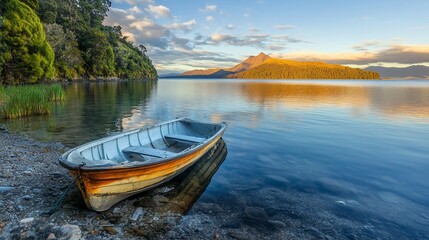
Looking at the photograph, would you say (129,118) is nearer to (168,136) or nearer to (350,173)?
(168,136)

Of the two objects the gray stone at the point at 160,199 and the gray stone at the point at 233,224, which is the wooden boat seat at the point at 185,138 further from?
the gray stone at the point at 233,224

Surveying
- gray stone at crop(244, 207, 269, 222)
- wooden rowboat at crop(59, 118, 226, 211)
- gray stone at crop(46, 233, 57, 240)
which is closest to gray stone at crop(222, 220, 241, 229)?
gray stone at crop(244, 207, 269, 222)

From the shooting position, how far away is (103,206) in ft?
21.3

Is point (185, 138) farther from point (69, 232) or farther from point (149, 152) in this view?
point (69, 232)

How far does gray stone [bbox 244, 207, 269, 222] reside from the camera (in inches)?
272

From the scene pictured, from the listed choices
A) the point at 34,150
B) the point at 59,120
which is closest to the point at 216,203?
the point at 34,150

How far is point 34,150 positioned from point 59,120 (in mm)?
8285

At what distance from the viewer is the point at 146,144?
10812 millimetres

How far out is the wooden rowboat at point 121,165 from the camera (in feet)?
19.9

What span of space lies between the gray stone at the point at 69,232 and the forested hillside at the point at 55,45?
35.2 m

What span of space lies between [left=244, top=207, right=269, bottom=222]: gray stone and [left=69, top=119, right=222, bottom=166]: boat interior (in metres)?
2.59

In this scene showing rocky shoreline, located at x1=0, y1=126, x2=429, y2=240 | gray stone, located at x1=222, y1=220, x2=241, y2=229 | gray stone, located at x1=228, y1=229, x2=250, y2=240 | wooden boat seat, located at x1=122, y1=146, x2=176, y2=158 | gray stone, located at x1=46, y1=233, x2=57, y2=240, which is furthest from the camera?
wooden boat seat, located at x1=122, y1=146, x2=176, y2=158

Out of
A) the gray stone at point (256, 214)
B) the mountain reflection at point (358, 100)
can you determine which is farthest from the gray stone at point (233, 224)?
the mountain reflection at point (358, 100)

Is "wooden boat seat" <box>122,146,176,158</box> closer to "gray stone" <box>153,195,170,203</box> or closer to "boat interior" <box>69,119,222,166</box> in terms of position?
"boat interior" <box>69,119,222,166</box>
